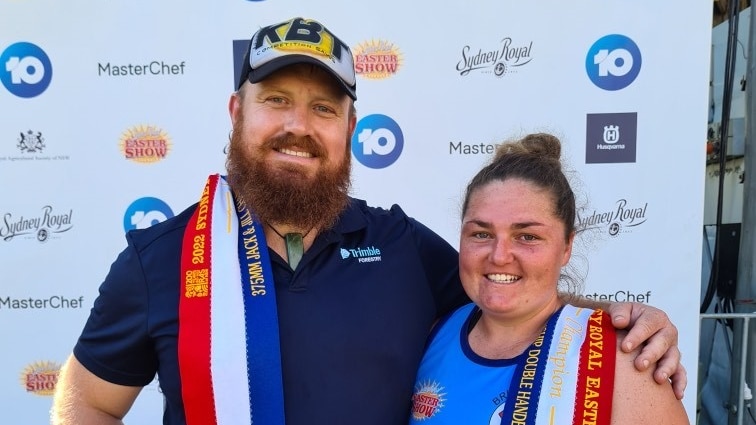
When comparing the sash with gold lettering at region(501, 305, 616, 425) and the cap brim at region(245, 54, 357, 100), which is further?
the cap brim at region(245, 54, 357, 100)

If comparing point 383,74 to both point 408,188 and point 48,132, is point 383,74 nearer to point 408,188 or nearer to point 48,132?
point 408,188

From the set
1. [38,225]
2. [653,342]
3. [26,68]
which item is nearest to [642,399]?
[653,342]

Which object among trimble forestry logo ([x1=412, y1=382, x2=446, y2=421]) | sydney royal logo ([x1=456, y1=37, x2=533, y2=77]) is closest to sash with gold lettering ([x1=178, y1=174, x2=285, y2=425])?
trimble forestry logo ([x1=412, y1=382, x2=446, y2=421])

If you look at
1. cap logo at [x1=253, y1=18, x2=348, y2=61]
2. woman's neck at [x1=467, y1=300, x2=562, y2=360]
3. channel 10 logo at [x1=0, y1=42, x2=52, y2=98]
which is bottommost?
woman's neck at [x1=467, y1=300, x2=562, y2=360]

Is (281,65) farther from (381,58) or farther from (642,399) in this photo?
(381,58)

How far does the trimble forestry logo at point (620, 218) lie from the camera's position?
123 inches

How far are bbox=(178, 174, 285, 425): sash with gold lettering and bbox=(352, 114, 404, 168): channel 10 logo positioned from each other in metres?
1.84

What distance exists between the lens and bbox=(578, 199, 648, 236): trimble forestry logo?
10.3 feet

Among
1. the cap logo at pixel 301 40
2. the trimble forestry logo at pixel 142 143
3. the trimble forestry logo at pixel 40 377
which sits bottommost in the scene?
the trimble forestry logo at pixel 40 377

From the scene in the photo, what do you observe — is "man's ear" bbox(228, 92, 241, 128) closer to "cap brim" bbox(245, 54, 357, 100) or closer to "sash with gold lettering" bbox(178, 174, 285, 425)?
"cap brim" bbox(245, 54, 357, 100)

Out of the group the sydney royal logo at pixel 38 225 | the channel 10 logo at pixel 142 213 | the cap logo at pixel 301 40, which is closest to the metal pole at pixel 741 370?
the cap logo at pixel 301 40

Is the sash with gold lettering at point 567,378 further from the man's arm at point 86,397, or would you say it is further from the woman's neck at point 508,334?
the man's arm at point 86,397

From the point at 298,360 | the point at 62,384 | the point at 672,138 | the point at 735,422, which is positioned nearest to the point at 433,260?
the point at 298,360

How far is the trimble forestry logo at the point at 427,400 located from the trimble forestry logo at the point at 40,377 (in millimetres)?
2902
